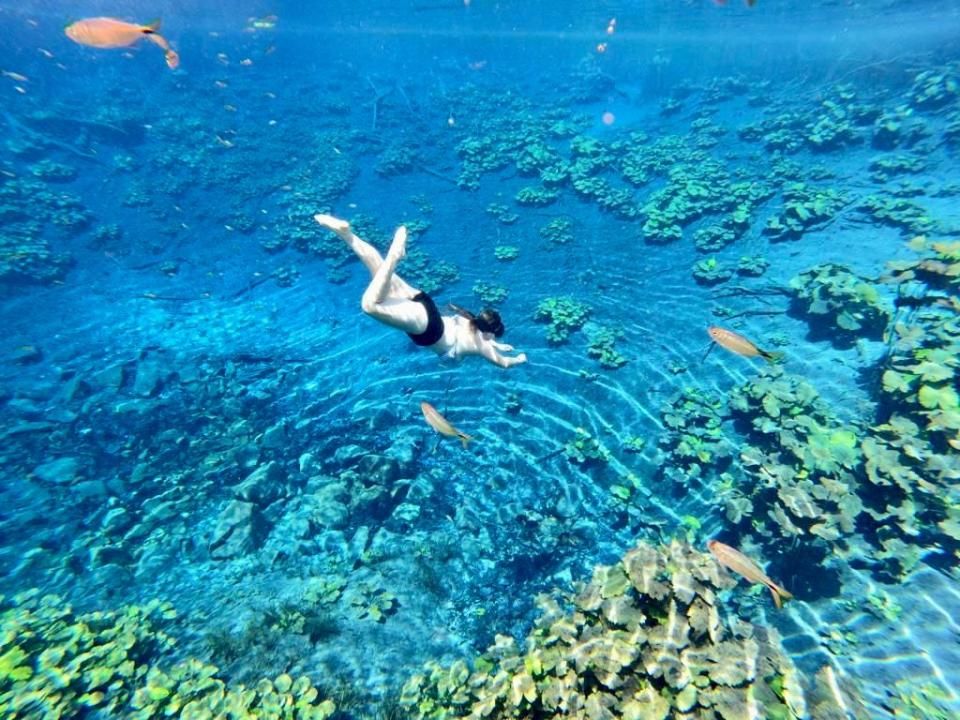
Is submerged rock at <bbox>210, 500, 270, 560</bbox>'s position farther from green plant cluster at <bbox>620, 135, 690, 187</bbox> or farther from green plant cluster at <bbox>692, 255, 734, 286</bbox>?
green plant cluster at <bbox>620, 135, 690, 187</bbox>

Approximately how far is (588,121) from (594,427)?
25297 millimetres

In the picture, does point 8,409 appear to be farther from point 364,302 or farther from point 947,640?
point 947,640

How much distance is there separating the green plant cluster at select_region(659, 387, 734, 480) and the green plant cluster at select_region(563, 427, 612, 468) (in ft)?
3.81

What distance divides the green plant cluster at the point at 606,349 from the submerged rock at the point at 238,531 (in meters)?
8.35

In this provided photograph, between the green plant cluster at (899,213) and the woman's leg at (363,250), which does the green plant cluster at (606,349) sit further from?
the green plant cluster at (899,213)

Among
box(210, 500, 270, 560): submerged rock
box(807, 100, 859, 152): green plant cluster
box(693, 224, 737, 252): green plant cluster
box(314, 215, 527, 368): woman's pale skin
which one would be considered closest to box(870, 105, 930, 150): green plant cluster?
box(807, 100, 859, 152): green plant cluster

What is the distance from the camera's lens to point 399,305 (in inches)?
178

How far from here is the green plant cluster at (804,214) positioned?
523 inches

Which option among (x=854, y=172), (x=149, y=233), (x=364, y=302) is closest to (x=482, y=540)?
(x=364, y=302)

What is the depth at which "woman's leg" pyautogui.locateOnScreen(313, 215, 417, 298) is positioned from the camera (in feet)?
14.9

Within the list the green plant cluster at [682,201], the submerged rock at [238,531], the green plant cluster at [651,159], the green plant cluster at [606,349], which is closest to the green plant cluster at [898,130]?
the green plant cluster at [682,201]

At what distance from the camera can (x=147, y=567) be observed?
24.2 ft

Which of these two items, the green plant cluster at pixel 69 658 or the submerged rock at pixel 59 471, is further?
the submerged rock at pixel 59 471

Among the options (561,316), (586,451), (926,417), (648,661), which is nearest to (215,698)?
(648,661)
